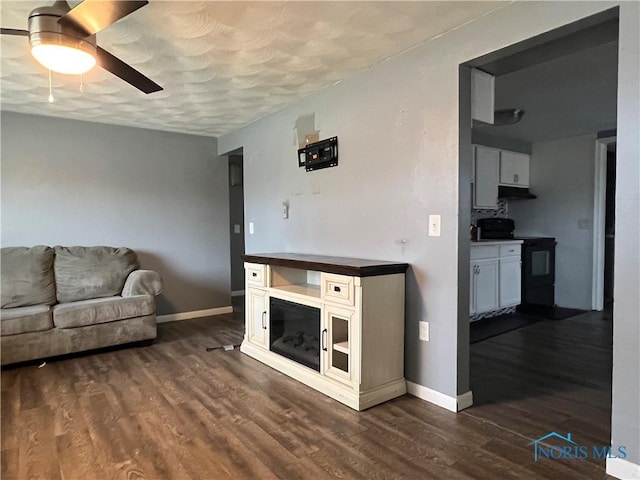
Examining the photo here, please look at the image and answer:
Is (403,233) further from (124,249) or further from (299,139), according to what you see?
(124,249)

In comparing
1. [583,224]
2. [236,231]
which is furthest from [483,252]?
[236,231]

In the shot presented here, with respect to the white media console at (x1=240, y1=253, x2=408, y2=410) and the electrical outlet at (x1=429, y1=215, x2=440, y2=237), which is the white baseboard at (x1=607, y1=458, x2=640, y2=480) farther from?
the electrical outlet at (x1=429, y1=215, x2=440, y2=237)

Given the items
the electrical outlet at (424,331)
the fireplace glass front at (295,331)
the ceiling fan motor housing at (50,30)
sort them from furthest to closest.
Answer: the fireplace glass front at (295,331), the electrical outlet at (424,331), the ceiling fan motor housing at (50,30)

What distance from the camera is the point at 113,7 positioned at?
1.67 metres

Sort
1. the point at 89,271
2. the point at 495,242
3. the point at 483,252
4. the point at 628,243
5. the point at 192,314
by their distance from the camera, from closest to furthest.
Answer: the point at 628,243
the point at 89,271
the point at 483,252
the point at 495,242
the point at 192,314

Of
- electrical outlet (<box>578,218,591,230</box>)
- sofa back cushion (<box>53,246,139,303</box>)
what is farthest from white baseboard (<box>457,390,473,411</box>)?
electrical outlet (<box>578,218,591,230</box>)

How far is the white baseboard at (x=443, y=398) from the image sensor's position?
2.43 m

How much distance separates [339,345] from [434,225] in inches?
38.1

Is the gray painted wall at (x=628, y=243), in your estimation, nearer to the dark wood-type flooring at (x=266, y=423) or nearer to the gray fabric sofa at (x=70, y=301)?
the dark wood-type flooring at (x=266, y=423)

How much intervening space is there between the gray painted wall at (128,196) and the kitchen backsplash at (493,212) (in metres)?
3.23

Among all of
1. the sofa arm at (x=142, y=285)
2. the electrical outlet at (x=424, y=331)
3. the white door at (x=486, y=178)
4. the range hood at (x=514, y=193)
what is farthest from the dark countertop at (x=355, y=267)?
the range hood at (x=514, y=193)

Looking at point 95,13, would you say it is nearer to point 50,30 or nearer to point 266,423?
point 50,30

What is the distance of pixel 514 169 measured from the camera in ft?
17.9

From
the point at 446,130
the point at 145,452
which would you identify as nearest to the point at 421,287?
the point at 446,130
